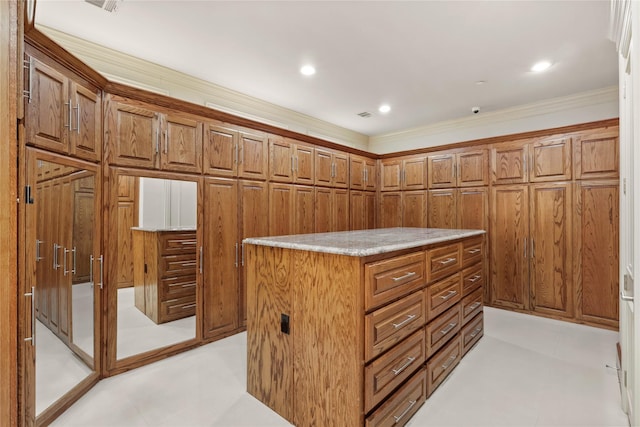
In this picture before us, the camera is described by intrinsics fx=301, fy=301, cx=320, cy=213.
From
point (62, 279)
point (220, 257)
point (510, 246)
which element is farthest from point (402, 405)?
point (510, 246)

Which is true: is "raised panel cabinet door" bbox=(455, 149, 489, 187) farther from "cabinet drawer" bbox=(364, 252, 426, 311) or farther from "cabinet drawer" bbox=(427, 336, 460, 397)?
"cabinet drawer" bbox=(364, 252, 426, 311)

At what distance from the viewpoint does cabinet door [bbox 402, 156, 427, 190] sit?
4883 millimetres

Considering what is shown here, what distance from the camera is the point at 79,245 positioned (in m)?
2.24

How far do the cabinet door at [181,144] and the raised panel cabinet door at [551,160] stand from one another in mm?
4064

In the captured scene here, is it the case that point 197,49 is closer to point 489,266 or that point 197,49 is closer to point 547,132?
point 547,132

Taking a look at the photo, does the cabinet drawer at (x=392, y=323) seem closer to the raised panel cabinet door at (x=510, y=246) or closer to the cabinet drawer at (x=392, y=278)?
the cabinet drawer at (x=392, y=278)

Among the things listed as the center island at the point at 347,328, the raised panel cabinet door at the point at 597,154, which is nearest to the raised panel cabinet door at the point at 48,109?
the center island at the point at 347,328

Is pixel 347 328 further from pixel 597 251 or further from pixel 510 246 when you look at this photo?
pixel 597 251

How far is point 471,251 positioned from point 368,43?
2.23 metres

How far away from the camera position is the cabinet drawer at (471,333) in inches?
110

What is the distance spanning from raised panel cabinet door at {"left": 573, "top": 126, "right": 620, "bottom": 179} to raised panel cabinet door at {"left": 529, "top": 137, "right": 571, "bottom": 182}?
0.28 ft

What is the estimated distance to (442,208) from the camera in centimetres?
468

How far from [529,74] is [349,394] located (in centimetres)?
391

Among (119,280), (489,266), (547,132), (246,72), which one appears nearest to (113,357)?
(119,280)
